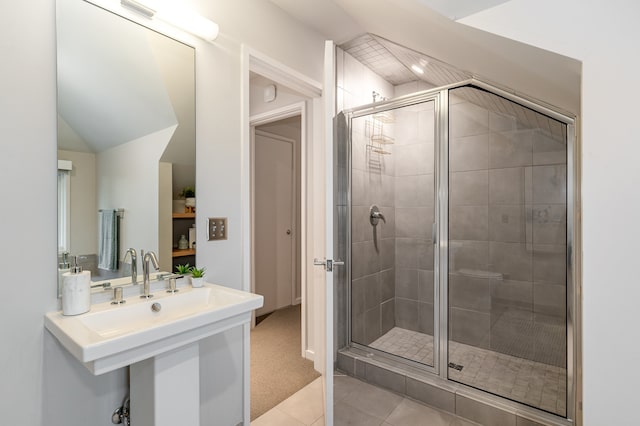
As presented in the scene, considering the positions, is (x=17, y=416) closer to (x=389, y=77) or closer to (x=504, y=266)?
(x=504, y=266)

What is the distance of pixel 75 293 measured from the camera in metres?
1.12

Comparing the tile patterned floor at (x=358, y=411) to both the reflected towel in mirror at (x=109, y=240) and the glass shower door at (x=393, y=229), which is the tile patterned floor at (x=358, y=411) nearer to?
the glass shower door at (x=393, y=229)

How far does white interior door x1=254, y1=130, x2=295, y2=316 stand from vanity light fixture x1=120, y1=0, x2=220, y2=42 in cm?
193

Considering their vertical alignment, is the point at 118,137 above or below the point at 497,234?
above

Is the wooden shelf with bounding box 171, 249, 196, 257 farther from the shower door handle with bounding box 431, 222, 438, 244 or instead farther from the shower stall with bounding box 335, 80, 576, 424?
the shower door handle with bounding box 431, 222, 438, 244

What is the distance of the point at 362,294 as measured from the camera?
2566mm

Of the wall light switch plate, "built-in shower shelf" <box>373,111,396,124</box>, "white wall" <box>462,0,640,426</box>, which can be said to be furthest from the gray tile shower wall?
the wall light switch plate

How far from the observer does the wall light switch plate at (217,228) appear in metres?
1.62

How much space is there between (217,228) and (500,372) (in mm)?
2079

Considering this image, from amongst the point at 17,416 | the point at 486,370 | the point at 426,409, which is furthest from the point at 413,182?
the point at 17,416

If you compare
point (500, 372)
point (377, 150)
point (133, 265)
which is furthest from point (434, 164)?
point (133, 265)

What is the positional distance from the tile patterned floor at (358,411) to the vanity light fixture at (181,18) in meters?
2.17

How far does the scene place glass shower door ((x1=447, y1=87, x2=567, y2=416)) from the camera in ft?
6.57

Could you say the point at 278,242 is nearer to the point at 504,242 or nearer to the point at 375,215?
the point at 375,215
